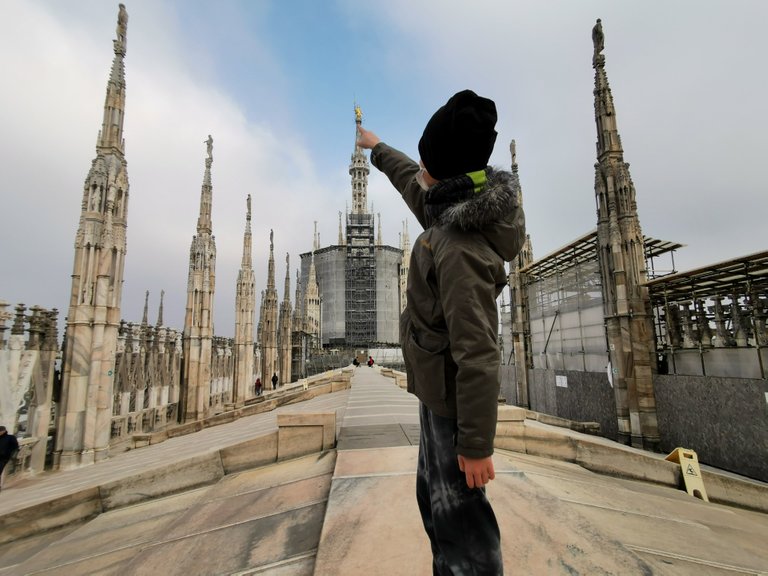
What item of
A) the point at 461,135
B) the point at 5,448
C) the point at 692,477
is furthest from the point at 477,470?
the point at 5,448

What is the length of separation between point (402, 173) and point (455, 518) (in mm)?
1683

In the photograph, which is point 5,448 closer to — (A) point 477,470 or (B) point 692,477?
(A) point 477,470

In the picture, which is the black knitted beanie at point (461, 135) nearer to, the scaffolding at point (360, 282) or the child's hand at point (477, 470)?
the child's hand at point (477, 470)

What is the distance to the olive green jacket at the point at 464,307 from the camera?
1.31 meters

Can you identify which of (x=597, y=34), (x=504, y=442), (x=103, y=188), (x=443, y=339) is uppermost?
(x=597, y=34)

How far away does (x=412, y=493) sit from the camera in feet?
8.30

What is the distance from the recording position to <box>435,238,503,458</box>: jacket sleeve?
4.29ft

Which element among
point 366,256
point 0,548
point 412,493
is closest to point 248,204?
point 0,548

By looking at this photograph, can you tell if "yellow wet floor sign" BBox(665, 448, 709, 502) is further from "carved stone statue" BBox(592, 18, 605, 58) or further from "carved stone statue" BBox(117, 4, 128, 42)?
"carved stone statue" BBox(117, 4, 128, 42)

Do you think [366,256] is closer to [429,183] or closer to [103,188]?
[103,188]

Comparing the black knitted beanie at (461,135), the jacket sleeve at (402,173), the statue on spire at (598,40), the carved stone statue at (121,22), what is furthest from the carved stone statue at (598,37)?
the black knitted beanie at (461,135)

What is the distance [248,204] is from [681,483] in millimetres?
24878

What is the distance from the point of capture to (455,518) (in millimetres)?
1433

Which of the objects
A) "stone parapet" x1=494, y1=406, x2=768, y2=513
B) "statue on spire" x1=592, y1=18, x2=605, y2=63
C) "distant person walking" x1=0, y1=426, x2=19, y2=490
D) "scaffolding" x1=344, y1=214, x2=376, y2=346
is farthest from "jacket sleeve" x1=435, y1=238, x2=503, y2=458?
"scaffolding" x1=344, y1=214, x2=376, y2=346
